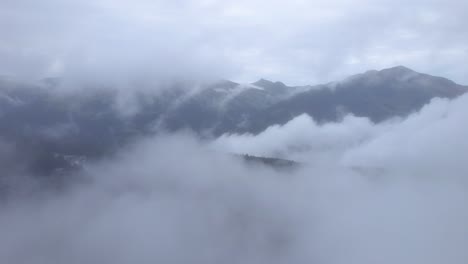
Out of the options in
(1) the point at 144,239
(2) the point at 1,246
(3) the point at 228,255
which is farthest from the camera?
(1) the point at 144,239

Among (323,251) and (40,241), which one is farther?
(323,251)

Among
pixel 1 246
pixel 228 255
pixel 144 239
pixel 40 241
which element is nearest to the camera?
pixel 1 246

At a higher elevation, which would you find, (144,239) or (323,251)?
(144,239)

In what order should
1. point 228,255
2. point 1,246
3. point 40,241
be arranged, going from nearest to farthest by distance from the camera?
1. point 1,246
2. point 40,241
3. point 228,255

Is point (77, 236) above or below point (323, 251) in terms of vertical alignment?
above

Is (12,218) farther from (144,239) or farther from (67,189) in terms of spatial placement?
(144,239)

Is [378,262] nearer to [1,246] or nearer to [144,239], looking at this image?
[144,239]

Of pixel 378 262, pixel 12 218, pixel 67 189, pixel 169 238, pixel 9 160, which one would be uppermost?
pixel 9 160

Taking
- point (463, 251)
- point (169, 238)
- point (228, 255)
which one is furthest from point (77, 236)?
point (463, 251)

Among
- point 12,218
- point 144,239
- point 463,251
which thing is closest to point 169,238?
point 144,239

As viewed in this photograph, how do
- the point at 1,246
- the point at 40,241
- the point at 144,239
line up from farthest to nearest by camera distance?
the point at 144,239 → the point at 40,241 → the point at 1,246
